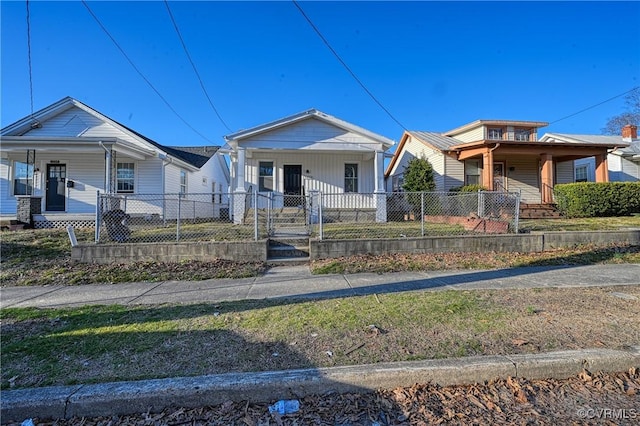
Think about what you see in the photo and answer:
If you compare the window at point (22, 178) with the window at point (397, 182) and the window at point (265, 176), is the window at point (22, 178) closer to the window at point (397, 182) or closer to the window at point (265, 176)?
the window at point (265, 176)

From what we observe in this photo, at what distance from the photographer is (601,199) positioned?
12.7m

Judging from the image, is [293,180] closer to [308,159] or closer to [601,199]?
[308,159]

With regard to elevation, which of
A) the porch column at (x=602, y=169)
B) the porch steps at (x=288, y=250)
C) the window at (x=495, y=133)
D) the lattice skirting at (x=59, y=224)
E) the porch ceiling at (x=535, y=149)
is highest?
the window at (x=495, y=133)

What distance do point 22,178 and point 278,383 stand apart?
16.7 meters

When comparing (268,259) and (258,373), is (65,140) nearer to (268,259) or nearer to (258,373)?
(268,259)

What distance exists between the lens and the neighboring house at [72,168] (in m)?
12.8

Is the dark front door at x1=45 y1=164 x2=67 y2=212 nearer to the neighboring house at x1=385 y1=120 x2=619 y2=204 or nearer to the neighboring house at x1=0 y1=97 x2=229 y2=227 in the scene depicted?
the neighboring house at x1=0 y1=97 x2=229 y2=227

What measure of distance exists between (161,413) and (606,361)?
141 inches

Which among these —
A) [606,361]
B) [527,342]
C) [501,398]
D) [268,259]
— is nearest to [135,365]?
[501,398]

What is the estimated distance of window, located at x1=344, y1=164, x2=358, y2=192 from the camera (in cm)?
1456

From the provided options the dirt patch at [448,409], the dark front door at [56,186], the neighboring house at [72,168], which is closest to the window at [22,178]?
the neighboring house at [72,168]

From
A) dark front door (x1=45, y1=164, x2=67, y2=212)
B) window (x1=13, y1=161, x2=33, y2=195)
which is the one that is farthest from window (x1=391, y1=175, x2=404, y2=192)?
window (x1=13, y1=161, x2=33, y2=195)

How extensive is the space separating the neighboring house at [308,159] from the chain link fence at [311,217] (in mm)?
304

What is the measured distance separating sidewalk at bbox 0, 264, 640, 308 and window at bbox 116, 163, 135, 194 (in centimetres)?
873
